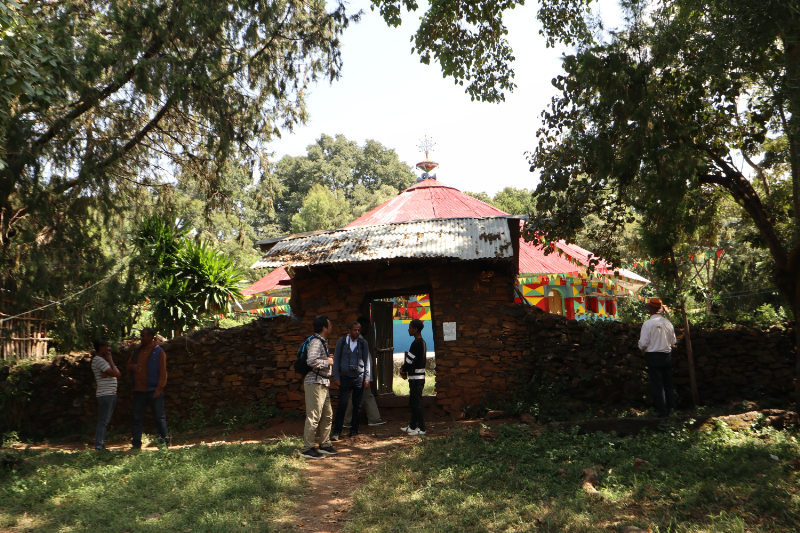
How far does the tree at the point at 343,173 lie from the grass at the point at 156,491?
3101cm

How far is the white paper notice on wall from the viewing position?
30.1 feet

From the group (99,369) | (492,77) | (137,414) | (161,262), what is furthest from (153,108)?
(492,77)

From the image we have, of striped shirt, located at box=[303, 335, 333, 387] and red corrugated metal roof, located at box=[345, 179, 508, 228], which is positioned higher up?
red corrugated metal roof, located at box=[345, 179, 508, 228]

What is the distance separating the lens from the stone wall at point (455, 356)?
8.51 metres

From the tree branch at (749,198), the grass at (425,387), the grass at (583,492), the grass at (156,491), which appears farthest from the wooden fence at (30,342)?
the tree branch at (749,198)

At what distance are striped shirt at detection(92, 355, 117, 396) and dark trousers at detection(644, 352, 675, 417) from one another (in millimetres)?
7664

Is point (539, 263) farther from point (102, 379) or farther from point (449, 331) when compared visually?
point (102, 379)

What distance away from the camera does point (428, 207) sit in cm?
1377

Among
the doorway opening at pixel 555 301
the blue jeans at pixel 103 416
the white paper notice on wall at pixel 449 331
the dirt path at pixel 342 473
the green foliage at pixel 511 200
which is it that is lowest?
the dirt path at pixel 342 473

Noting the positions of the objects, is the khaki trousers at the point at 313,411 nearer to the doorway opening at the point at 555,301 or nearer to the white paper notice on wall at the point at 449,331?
the white paper notice on wall at the point at 449,331

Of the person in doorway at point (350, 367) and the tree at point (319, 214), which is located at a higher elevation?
the tree at point (319, 214)

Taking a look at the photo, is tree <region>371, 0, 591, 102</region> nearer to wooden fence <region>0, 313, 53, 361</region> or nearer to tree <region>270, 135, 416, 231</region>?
wooden fence <region>0, 313, 53, 361</region>

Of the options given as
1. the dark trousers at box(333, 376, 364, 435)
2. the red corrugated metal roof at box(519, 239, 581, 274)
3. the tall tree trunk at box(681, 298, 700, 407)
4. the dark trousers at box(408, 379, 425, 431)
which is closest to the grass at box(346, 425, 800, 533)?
the dark trousers at box(408, 379, 425, 431)

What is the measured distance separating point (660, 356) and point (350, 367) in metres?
4.20
